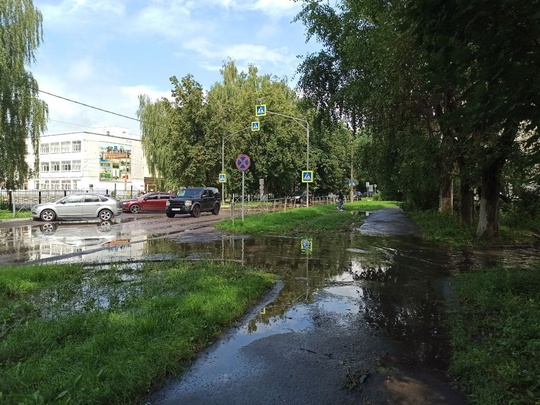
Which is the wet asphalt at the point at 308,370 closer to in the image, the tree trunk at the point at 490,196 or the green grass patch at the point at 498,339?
the green grass patch at the point at 498,339

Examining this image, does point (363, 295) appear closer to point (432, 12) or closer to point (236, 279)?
point (236, 279)

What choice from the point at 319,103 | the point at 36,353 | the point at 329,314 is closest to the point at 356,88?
the point at 319,103

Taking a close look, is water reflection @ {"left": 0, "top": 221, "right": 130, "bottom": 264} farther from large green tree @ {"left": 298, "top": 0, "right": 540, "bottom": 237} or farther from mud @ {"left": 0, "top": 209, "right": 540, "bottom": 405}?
large green tree @ {"left": 298, "top": 0, "right": 540, "bottom": 237}

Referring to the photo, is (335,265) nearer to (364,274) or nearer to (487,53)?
(364,274)

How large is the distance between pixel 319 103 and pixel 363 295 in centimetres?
1622

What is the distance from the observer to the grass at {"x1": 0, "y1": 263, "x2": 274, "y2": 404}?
3666mm

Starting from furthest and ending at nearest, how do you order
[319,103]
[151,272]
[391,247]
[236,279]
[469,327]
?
[319,103]
[391,247]
[151,272]
[236,279]
[469,327]

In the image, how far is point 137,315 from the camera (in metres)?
5.45

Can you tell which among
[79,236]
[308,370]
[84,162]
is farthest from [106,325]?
[84,162]

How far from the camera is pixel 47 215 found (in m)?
23.0

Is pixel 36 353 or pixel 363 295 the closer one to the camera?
pixel 36 353

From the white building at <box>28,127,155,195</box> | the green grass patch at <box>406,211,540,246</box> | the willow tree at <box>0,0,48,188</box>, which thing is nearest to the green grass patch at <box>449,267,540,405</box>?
the green grass patch at <box>406,211,540,246</box>

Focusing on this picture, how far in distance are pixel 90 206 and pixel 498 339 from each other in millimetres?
22491

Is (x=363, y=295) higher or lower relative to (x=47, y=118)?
lower
